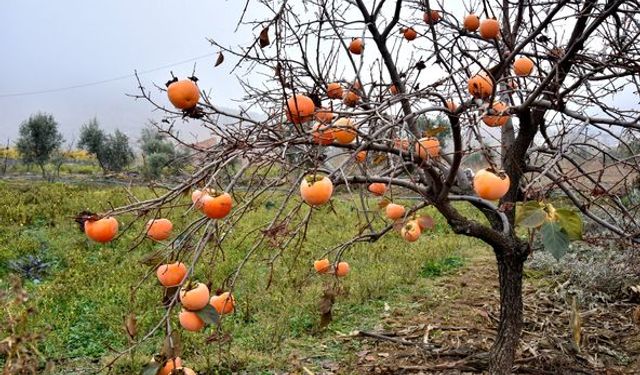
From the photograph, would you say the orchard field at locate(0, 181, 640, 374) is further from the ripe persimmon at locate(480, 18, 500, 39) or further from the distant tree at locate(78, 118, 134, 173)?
the distant tree at locate(78, 118, 134, 173)

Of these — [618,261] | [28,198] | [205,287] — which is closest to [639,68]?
[205,287]

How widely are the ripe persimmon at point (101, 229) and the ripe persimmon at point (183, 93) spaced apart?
14.0 inches

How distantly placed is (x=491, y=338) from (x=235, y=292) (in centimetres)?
241

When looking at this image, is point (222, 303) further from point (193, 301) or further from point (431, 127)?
point (431, 127)

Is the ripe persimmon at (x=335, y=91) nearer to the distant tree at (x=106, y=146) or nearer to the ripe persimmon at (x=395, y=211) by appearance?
the ripe persimmon at (x=395, y=211)

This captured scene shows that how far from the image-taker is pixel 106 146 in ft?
62.4

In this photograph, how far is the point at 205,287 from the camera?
1.32 m

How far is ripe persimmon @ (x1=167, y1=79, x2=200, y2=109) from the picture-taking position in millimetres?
1271

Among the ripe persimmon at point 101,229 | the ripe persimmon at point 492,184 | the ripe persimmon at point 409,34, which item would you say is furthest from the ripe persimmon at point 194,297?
the ripe persimmon at point 409,34

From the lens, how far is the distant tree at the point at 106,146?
18.7 meters

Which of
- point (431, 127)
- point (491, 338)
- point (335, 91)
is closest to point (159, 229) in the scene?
point (335, 91)

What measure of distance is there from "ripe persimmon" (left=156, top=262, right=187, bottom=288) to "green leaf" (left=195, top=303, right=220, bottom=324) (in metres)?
0.14

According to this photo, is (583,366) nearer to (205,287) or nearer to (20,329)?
(205,287)

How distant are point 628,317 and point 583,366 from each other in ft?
4.04
